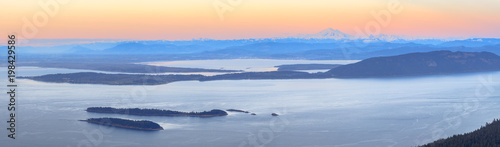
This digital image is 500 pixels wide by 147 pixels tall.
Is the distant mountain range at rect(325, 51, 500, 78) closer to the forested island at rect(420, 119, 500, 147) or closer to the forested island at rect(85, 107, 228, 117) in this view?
the forested island at rect(85, 107, 228, 117)

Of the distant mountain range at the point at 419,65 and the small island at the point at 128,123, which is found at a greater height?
the distant mountain range at the point at 419,65

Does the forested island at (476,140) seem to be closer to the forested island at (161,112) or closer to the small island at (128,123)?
the forested island at (161,112)

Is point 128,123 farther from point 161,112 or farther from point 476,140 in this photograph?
point 476,140

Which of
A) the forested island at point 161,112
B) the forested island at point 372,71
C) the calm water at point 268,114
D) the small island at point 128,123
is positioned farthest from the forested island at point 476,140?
the forested island at point 372,71

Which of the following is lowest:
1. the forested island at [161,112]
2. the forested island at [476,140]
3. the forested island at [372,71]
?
the forested island at [476,140]

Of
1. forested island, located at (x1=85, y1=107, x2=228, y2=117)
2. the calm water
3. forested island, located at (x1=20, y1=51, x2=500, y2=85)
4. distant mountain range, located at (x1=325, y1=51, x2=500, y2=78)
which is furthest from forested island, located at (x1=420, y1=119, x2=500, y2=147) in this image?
distant mountain range, located at (x1=325, y1=51, x2=500, y2=78)

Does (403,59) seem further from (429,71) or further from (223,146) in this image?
(223,146)
